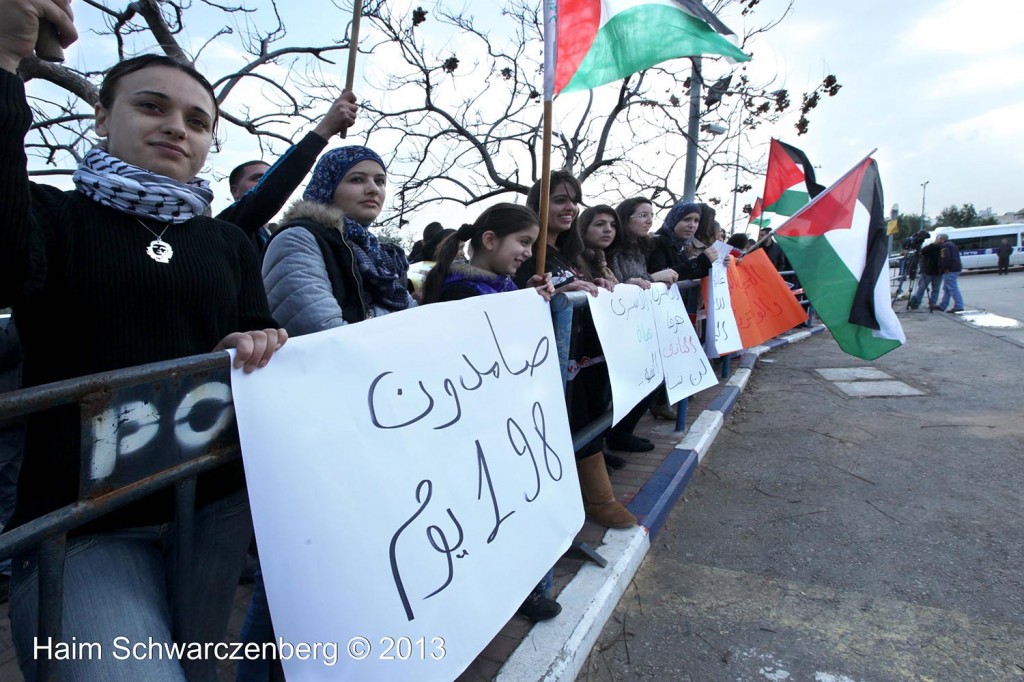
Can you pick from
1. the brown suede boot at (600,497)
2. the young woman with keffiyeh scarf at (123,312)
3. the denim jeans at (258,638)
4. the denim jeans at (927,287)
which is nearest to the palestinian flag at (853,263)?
the brown suede boot at (600,497)

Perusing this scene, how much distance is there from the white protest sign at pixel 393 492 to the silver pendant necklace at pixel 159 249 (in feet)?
1.13

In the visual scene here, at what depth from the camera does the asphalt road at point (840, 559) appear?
2039 millimetres

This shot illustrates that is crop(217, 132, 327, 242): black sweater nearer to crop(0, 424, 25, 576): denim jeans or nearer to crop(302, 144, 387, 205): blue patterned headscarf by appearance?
crop(302, 144, 387, 205): blue patterned headscarf

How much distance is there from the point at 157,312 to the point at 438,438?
2.35 feet

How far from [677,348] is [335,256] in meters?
2.39

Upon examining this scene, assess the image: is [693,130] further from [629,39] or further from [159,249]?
[159,249]

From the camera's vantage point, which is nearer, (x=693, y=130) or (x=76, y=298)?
(x=76, y=298)

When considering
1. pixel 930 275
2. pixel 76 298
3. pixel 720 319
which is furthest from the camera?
pixel 930 275

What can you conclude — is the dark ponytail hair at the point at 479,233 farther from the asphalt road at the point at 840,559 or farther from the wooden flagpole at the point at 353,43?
the asphalt road at the point at 840,559

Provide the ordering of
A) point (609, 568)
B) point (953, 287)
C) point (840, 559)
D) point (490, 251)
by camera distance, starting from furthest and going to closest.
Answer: point (953, 287)
point (490, 251)
point (840, 559)
point (609, 568)

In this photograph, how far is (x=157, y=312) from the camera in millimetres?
1239

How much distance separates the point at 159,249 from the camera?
1.26m

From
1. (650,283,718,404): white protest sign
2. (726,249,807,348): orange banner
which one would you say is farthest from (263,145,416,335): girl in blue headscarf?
(726,249,807,348): orange banner

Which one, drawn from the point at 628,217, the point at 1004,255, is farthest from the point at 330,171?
the point at 1004,255
